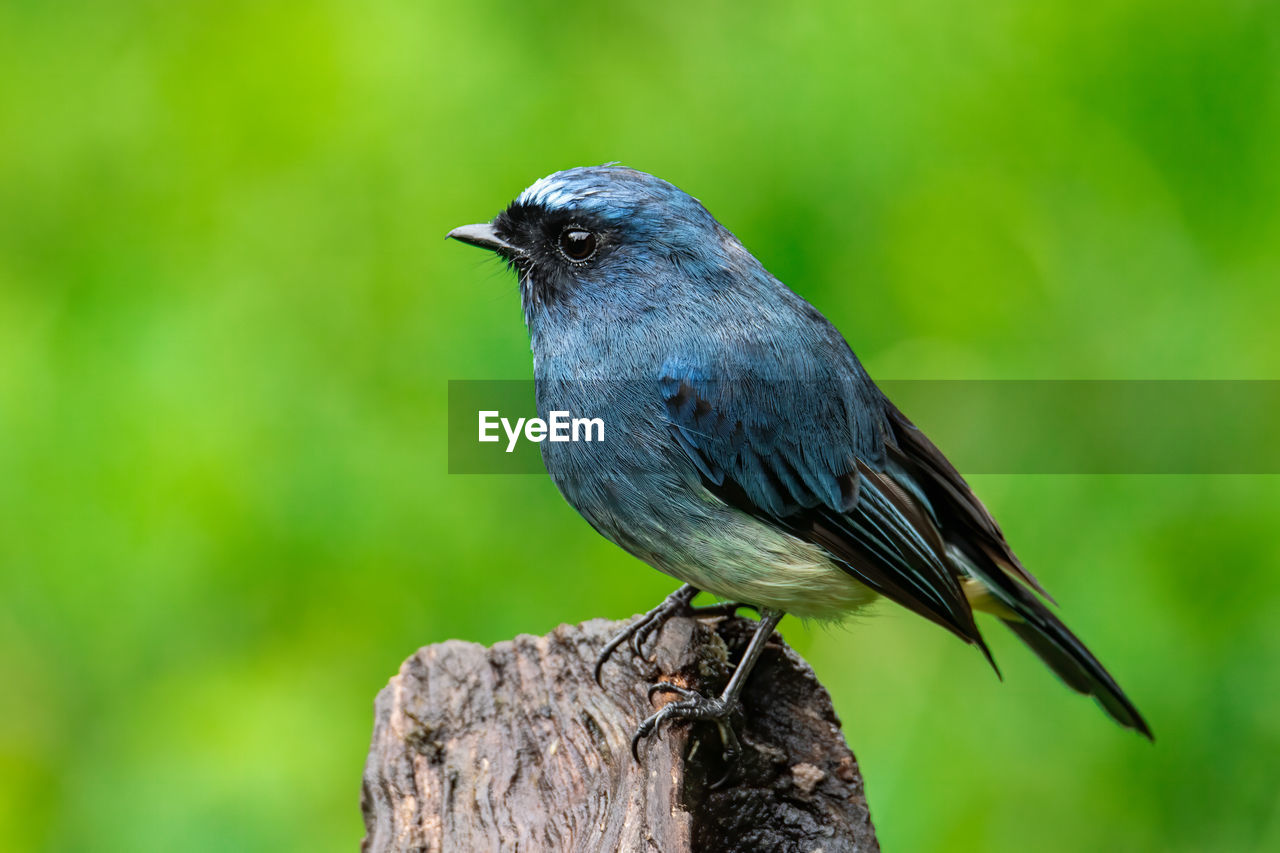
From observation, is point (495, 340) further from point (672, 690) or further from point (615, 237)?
point (672, 690)

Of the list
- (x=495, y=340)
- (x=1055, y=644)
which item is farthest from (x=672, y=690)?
(x=495, y=340)

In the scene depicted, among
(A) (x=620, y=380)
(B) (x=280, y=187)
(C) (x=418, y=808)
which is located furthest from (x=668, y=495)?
(B) (x=280, y=187)

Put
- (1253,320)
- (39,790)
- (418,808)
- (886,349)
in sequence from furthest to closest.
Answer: (886,349), (1253,320), (39,790), (418,808)

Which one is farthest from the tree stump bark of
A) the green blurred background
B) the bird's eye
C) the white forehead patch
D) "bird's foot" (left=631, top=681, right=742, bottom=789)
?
the white forehead patch

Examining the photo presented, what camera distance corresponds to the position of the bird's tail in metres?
4.51

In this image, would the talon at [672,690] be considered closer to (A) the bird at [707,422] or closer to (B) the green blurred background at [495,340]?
(A) the bird at [707,422]

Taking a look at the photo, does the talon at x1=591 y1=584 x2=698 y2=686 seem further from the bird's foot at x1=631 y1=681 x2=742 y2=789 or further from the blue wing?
the blue wing

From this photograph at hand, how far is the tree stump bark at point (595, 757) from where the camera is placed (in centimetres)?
372

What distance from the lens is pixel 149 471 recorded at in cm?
550

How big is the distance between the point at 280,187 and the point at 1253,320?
3904mm

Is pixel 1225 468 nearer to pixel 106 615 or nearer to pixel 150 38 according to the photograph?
pixel 106 615

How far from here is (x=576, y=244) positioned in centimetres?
418

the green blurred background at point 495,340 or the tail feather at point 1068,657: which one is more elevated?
the green blurred background at point 495,340

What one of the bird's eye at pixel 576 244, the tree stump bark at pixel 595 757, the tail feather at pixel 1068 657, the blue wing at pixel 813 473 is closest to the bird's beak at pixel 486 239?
the bird's eye at pixel 576 244
